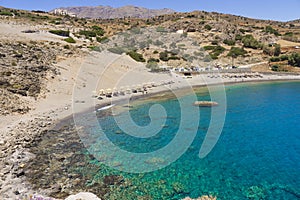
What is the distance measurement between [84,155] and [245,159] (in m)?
9.24

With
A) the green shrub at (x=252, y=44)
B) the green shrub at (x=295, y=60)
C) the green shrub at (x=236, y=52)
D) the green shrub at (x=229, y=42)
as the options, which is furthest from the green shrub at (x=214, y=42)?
the green shrub at (x=295, y=60)

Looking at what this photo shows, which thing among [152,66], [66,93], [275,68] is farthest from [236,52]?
[66,93]

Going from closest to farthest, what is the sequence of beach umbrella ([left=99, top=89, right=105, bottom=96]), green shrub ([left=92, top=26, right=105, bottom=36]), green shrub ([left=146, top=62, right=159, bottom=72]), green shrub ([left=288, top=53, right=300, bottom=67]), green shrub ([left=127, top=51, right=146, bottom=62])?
beach umbrella ([left=99, top=89, right=105, bottom=96])
green shrub ([left=146, top=62, right=159, bottom=72])
green shrub ([left=127, top=51, right=146, bottom=62])
green shrub ([left=288, top=53, right=300, bottom=67])
green shrub ([left=92, top=26, right=105, bottom=36])

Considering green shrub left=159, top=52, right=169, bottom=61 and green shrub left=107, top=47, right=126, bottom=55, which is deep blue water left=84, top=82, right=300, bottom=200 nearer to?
green shrub left=107, top=47, right=126, bottom=55

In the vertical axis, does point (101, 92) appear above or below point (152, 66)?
below

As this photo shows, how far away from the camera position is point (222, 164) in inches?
526

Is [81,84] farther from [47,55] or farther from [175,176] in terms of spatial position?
[175,176]

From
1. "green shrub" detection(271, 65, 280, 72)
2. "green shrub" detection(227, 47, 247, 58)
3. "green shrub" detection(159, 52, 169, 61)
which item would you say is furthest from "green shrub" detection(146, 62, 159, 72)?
"green shrub" detection(271, 65, 280, 72)

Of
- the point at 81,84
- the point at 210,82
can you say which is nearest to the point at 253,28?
the point at 210,82

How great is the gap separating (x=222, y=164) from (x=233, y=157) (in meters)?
1.32

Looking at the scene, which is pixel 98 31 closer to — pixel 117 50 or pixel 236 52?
pixel 117 50

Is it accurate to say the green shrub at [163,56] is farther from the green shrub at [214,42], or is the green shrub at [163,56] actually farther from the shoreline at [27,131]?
the shoreline at [27,131]

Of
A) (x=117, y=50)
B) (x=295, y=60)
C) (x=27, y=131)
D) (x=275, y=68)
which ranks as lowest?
(x=27, y=131)

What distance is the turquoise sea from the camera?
423 inches
